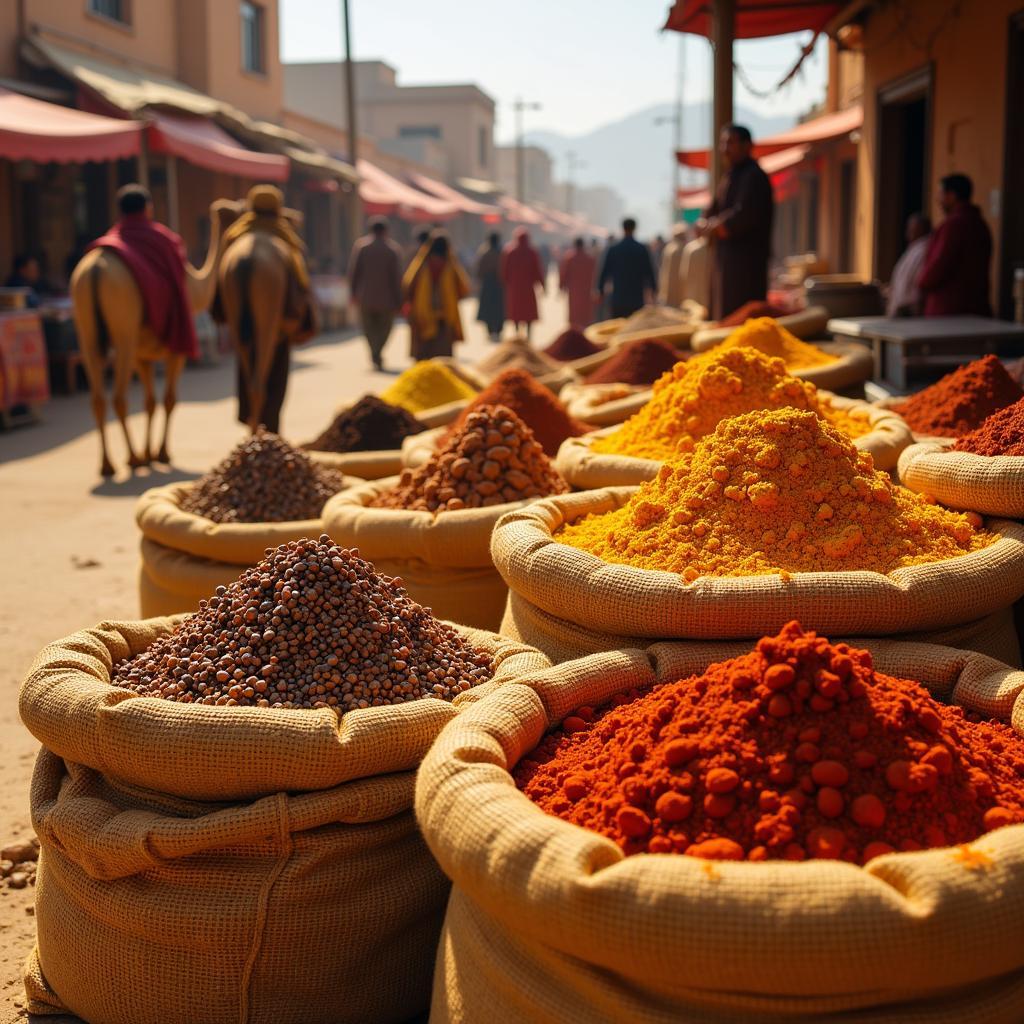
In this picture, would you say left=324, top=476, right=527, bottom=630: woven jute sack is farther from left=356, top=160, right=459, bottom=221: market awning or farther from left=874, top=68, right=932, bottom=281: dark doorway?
left=356, top=160, right=459, bottom=221: market awning

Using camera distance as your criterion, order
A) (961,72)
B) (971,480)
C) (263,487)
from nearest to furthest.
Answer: (971,480) → (263,487) → (961,72)

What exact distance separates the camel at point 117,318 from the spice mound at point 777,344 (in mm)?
3636

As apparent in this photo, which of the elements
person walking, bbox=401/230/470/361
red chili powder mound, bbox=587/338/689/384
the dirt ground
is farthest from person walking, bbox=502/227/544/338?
red chili powder mound, bbox=587/338/689/384

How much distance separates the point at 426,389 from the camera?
5.98m

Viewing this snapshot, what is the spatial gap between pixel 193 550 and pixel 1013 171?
5588 millimetres

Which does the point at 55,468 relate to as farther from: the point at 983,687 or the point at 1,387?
the point at 983,687

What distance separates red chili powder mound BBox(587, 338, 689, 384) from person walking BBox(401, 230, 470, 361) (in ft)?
19.1

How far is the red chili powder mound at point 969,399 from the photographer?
11.9 ft

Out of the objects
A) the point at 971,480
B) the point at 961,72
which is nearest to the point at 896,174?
the point at 961,72

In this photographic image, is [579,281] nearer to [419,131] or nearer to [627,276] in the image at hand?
[627,276]

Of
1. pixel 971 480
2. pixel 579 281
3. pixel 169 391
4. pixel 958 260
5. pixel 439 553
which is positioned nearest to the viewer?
pixel 971 480

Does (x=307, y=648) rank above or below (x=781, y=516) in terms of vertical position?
below

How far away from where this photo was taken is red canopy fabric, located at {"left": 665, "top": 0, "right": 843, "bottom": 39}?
8969 mm

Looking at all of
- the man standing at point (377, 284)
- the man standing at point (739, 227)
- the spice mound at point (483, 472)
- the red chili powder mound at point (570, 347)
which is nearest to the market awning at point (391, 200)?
the man standing at point (377, 284)
